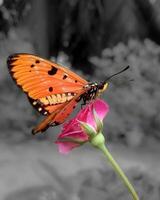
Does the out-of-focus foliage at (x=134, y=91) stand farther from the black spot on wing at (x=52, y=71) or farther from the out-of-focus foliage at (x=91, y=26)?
the black spot on wing at (x=52, y=71)

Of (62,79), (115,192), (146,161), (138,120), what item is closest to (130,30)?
(138,120)

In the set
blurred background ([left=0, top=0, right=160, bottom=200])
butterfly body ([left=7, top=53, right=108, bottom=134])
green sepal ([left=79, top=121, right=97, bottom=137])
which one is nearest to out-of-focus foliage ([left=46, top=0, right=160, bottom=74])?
blurred background ([left=0, top=0, right=160, bottom=200])

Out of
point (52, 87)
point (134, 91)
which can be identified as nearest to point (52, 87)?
point (52, 87)

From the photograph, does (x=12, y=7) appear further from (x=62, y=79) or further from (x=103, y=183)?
(x=62, y=79)

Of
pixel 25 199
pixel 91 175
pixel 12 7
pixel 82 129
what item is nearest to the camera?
pixel 82 129

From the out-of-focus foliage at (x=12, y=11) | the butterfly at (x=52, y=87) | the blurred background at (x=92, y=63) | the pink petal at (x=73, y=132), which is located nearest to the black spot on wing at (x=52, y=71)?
the butterfly at (x=52, y=87)

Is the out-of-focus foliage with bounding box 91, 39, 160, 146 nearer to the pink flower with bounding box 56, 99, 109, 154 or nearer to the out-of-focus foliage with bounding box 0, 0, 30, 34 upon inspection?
the out-of-focus foliage with bounding box 0, 0, 30, 34

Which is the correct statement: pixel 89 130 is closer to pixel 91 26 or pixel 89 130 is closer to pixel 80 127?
pixel 80 127

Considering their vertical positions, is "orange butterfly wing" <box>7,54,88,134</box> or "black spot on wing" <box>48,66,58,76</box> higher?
"black spot on wing" <box>48,66,58,76</box>
